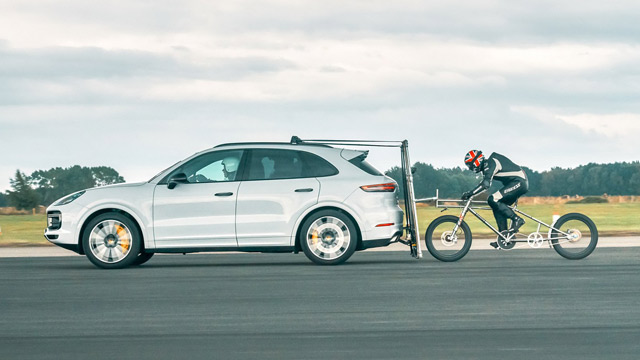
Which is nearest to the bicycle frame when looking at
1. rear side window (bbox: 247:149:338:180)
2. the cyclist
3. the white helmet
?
the cyclist

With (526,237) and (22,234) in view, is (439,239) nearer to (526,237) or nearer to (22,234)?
(526,237)

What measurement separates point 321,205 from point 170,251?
7.68ft

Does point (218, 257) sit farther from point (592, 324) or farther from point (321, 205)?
point (592, 324)

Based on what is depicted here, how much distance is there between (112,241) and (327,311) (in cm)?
637

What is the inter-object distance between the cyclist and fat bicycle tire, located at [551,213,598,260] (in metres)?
0.60

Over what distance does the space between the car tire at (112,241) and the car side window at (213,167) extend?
43.9 inches

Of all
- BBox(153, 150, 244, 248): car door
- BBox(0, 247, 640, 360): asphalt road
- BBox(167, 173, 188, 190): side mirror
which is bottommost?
BBox(0, 247, 640, 360): asphalt road

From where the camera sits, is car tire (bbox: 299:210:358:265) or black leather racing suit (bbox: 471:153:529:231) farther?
black leather racing suit (bbox: 471:153:529:231)

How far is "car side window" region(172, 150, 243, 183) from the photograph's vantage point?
15000 mm

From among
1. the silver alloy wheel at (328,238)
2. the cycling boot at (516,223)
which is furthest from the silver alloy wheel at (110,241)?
the cycling boot at (516,223)

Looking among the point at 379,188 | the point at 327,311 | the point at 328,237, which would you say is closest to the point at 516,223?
the point at 379,188

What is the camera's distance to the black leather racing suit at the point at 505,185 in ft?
51.5

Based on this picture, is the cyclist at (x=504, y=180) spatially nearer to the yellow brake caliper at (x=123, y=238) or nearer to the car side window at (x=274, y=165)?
the car side window at (x=274, y=165)

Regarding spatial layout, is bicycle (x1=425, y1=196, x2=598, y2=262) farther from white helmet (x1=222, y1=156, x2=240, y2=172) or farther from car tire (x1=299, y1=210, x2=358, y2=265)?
white helmet (x1=222, y1=156, x2=240, y2=172)
